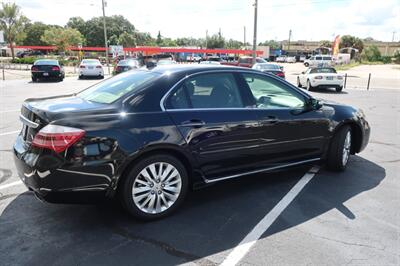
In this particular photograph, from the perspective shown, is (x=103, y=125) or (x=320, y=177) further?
(x=320, y=177)

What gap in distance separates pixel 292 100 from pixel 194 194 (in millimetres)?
1853

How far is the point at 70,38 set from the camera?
68562 millimetres

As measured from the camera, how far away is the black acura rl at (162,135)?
11.2ft

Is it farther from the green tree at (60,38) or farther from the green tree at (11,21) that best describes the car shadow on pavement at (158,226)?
the green tree at (60,38)

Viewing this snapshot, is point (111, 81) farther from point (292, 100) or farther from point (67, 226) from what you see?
point (292, 100)

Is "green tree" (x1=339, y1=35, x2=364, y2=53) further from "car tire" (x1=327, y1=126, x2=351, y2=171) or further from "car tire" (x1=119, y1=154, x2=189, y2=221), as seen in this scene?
"car tire" (x1=119, y1=154, x2=189, y2=221)

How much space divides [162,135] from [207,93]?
2.82 ft

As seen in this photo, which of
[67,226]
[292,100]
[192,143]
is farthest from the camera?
[292,100]

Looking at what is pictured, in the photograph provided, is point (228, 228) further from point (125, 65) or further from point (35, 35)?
point (35, 35)

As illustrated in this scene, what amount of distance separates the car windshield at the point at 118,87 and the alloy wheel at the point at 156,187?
0.87 meters

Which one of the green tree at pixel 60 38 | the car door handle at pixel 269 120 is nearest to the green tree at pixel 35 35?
the green tree at pixel 60 38

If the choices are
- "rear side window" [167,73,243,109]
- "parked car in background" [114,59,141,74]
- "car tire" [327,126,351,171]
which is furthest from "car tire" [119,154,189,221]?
"parked car in background" [114,59,141,74]

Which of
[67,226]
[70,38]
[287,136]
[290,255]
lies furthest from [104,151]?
[70,38]

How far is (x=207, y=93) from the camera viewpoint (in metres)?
4.27
